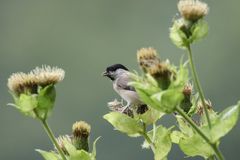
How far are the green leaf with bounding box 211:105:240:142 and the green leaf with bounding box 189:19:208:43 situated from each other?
205mm

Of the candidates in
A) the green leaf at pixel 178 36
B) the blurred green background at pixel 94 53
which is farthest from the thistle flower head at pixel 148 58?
the blurred green background at pixel 94 53

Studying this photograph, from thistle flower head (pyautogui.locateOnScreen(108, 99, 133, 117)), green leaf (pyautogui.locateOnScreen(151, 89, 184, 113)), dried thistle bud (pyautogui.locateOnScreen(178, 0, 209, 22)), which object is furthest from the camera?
thistle flower head (pyautogui.locateOnScreen(108, 99, 133, 117))

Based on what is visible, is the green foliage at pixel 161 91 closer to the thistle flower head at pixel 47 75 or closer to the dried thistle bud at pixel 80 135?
the thistle flower head at pixel 47 75

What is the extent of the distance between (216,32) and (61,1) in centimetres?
939

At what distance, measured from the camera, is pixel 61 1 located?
118ft

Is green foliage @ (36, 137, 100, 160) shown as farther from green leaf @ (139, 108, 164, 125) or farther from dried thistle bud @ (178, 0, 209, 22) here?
dried thistle bud @ (178, 0, 209, 22)

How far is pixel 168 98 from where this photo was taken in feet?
6.14

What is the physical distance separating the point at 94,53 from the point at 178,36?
27.8 meters

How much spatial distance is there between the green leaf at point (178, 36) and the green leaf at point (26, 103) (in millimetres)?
326

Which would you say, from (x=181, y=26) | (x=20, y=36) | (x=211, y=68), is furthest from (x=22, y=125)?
(x=181, y=26)

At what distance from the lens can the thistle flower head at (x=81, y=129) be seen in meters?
2.28

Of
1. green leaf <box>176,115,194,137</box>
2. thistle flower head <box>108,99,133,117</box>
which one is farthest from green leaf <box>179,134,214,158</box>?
thistle flower head <box>108,99,133,117</box>

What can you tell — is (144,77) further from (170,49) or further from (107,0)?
(107,0)

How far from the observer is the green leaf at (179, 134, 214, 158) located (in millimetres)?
2027
